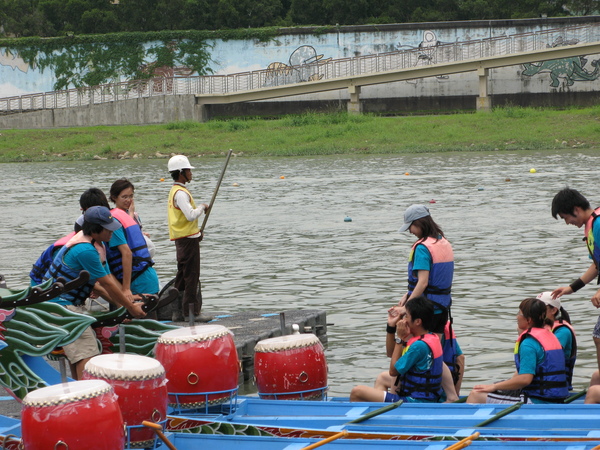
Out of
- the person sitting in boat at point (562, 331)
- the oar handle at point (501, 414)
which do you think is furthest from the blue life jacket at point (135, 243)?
the oar handle at point (501, 414)

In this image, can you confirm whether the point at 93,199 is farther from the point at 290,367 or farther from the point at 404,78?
the point at 404,78

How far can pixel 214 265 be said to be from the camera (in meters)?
16.1

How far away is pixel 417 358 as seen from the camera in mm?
7328

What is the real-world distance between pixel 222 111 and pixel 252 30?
16.7 feet

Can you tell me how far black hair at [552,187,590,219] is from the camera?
26.1 ft

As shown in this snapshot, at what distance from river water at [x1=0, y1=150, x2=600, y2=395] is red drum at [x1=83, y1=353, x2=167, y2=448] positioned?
2.98 m

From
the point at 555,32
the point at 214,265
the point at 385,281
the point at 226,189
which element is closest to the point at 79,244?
the point at 385,281

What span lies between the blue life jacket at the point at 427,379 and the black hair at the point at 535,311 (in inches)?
25.7

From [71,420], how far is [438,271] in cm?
328

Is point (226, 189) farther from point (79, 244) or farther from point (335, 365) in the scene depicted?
point (79, 244)

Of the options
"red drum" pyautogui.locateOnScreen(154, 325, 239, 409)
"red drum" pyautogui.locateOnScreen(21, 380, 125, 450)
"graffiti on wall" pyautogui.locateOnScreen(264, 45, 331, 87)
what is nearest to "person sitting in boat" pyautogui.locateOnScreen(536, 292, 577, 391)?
"red drum" pyautogui.locateOnScreen(154, 325, 239, 409)

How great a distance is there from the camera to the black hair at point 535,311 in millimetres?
7137

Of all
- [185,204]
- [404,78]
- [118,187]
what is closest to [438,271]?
[118,187]

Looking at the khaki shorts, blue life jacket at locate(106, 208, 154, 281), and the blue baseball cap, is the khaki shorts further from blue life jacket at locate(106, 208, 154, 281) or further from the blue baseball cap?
blue life jacket at locate(106, 208, 154, 281)
